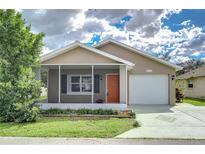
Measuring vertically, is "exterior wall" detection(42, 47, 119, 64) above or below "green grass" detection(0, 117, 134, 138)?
above

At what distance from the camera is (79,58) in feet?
50.9

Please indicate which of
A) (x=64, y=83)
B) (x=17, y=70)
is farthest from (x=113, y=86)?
(x=17, y=70)

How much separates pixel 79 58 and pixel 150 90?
6.96m

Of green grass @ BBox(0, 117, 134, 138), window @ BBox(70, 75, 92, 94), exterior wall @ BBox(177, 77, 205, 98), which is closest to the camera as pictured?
green grass @ BBox(0, 117, 134, 138)

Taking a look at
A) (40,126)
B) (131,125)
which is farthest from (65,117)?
(131,125)

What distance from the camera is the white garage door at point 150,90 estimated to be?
20.0 m

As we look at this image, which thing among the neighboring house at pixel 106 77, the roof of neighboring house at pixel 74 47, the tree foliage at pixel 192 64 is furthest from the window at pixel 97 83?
the tree foliage at pixel 192 64

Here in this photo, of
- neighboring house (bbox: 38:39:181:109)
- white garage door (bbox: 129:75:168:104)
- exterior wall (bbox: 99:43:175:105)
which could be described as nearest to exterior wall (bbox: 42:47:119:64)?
neighboring house (bbox: 38:39:181:109)

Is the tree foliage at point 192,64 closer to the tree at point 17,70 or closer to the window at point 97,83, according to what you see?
the window at point 97,83

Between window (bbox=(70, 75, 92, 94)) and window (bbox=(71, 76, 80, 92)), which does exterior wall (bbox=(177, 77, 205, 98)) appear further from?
window (bbox=(71, 76, 80, 92))

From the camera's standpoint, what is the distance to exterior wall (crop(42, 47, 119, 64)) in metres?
15.5

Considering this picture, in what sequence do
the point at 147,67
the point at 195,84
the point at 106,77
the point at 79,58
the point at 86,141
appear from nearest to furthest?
1. the point at 86,141
2. the point at 79,58
3. the point at 106,77
4. the point at 147,67
5. the point at 195,84

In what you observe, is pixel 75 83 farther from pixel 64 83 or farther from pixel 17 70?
pixel 17 70
